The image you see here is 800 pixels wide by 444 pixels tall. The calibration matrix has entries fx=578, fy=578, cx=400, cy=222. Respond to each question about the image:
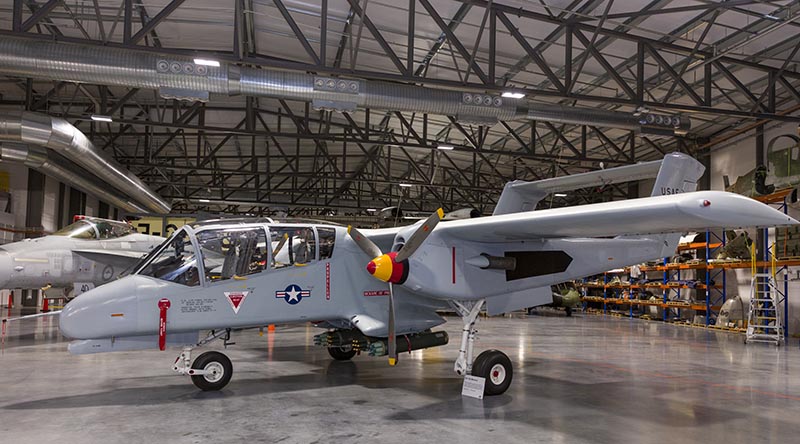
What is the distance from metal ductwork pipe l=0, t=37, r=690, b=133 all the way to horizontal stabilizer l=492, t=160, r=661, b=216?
10.8ft

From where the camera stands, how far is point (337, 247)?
934 cm

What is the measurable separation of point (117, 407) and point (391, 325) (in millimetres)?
3741

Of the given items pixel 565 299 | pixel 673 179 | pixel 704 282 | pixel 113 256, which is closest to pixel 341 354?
pixel 113 256

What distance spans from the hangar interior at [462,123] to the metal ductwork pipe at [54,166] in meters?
0.09

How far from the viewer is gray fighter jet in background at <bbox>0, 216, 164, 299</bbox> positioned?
13438 mm

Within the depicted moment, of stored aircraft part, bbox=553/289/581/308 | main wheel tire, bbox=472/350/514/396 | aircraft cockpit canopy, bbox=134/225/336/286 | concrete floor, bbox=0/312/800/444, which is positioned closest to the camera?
concrete floor, bbox=0/312/800/444

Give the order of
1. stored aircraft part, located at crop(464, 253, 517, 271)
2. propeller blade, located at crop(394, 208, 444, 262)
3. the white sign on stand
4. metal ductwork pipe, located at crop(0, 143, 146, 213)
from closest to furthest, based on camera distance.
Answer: propeller blade, located at crop(394, 208, 444, 262) → the white sign on stand → stored aircraft part, located at crop(464, 253, 517, 271) → metal ductwork pipe, located at crop(0, 143, 146, 213)

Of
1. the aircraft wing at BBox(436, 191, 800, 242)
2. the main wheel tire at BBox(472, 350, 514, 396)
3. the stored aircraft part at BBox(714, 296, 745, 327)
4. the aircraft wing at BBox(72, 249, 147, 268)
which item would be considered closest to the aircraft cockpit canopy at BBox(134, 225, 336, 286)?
the aircraft wing at BBox(436, 191, 800, 242)

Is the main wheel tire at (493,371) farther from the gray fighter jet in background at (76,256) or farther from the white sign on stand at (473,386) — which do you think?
the gray fighter jet in background at (76,256)

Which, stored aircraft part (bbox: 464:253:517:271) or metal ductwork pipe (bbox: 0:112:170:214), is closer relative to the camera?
stored aircraft part (bbox: 464:253:517:271)

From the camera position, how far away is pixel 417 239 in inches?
310

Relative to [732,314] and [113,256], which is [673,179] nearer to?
[113,256]

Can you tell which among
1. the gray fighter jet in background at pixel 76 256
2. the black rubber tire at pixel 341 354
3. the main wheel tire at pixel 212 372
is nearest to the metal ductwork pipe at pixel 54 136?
the gray fighter jet in background at pixel 76 256

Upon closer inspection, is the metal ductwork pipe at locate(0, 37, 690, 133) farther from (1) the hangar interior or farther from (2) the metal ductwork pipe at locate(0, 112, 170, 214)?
(2) the metal ductwork pipe at locate(0, 112, 170, 214)
